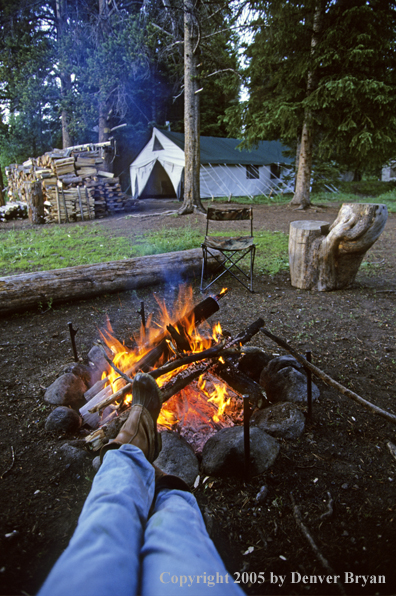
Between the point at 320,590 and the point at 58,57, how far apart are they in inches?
917

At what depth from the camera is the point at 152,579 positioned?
39.5 inches

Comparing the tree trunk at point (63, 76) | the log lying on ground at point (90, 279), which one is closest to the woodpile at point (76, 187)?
the tree trunk at point (63, 76)

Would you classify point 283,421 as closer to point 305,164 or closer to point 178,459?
point 178,459

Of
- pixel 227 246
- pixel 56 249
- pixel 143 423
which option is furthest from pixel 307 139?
pixel 143 423

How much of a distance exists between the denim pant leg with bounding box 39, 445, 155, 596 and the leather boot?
179 mm

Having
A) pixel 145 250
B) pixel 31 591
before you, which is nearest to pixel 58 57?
pixel 145 250

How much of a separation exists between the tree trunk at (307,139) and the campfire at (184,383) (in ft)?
34.8

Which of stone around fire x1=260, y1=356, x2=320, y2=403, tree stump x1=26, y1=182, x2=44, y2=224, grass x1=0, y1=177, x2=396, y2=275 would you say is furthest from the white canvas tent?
stone around fire x1=260, y1=356, x2=320, y2=403

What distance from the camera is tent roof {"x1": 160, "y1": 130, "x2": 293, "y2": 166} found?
1631 cm

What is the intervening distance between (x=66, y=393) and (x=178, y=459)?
39.7 inches

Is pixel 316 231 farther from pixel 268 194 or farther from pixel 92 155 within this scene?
pixel 268 194

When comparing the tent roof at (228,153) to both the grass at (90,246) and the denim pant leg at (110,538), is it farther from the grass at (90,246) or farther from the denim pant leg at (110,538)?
the denim pant leg at (110,538)

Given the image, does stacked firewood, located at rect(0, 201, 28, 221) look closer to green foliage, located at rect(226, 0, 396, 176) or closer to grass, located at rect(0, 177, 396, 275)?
grass, located at rect(0, 177, 396, 275)

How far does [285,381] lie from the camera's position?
2.44 metres
